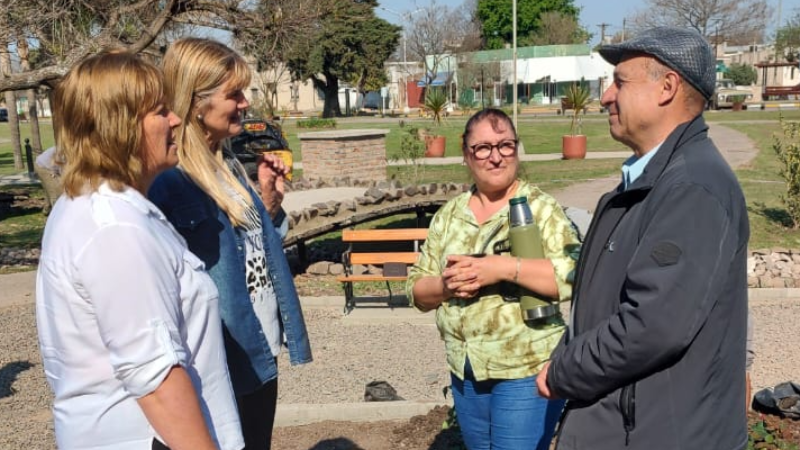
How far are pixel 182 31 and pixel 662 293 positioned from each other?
10.8 m

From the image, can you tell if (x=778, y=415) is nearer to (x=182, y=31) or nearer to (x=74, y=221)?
(x=74, y=221)

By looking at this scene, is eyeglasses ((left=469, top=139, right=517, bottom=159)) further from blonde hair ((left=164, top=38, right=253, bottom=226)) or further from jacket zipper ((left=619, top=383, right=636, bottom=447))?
jacket zipper ((left=619, top=383, right=636, bottom=447))

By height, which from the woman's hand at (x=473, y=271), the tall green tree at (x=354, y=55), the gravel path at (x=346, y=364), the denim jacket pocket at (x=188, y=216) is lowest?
the gravel path at (x=346, y=364)

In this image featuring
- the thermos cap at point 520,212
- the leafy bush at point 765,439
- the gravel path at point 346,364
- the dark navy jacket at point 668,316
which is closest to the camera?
the dark navy jacket at point 668,316

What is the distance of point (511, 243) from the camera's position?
2.74 m

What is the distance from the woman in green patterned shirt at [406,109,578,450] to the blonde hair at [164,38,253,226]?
84 centimetres

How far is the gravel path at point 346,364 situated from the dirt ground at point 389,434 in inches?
29.9

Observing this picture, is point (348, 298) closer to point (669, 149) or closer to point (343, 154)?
point (669, 149)

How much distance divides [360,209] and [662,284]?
7.84 meters

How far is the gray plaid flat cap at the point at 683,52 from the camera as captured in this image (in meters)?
2.02

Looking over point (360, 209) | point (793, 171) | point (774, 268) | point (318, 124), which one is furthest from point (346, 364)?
point (318, 124)

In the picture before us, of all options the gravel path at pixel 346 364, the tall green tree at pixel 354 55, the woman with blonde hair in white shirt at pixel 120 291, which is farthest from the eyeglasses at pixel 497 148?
the tall green tree at pixel 354 55

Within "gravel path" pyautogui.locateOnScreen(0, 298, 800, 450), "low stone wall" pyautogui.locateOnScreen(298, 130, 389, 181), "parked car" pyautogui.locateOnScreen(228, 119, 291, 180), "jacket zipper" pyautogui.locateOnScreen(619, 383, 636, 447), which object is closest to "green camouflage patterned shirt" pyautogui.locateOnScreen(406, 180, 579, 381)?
"jacket zipper" pyautogui.locateOnScreen(619, 383, 636, 447)

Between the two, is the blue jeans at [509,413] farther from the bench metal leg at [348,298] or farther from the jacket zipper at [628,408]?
the bench metal leg at [348,298]
